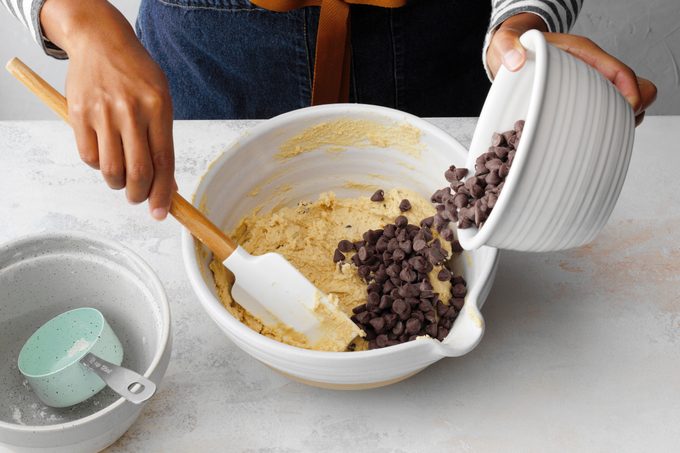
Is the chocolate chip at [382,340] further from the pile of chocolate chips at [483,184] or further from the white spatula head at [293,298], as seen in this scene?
the pile of chocolate chips at [483,184]

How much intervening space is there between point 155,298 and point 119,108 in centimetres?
24

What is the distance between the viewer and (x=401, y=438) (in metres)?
0.94

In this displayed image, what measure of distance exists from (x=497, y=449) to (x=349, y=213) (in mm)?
413

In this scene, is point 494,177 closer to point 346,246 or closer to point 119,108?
point 346,246

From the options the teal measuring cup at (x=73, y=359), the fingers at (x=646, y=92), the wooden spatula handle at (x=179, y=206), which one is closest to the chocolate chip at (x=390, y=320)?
the wooden spatula handle at (x=179, y=206)

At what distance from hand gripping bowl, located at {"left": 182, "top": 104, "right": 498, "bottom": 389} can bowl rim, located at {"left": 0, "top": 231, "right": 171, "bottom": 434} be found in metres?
0.04

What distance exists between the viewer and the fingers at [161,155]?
870 millimetres

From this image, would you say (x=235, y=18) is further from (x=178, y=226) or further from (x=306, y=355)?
(x=306, y=355)

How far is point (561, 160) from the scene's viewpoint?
74 centimetres

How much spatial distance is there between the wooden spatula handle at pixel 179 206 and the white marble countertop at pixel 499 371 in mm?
162

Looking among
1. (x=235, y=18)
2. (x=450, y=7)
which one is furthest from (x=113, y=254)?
(x=450, y=7)

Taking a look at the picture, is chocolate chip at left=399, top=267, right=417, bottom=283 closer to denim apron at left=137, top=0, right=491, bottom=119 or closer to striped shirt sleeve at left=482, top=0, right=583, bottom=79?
striped shirt sleeve at left=482, top=0, right=583, bottom=79

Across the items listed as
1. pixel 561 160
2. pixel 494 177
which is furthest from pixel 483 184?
pixel 561 160

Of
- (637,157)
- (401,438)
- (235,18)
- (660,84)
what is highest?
(235,18)
